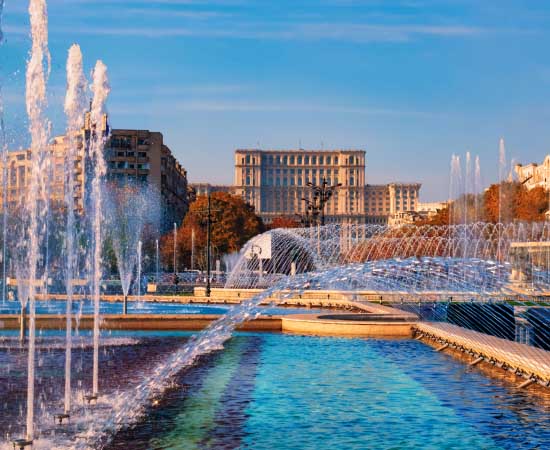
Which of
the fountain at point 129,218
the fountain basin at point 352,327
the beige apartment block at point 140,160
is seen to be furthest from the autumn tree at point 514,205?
the fountain basin at point 352,327

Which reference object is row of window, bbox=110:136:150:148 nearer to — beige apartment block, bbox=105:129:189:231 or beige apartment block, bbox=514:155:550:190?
beige apartment block, bbox=105:129:189:231

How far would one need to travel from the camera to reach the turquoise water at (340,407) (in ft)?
37.1

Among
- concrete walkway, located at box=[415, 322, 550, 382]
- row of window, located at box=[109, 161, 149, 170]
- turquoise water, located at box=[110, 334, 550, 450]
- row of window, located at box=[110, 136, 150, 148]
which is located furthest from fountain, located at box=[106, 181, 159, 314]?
turquoise water, located at box=[110, 334, 550, 450]

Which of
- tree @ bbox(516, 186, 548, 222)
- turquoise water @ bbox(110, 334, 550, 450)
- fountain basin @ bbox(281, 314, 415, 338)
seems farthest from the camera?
tree @ bbox(516, 186, 548, 222)

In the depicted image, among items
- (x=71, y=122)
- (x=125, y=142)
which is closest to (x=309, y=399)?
(x=71, y=122)

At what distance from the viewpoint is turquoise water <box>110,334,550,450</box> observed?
37.1 ft

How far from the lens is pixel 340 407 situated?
13.5 metres

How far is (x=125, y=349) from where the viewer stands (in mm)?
20688

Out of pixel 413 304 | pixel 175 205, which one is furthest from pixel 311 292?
pixel 175 205

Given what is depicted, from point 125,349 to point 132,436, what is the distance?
954cm

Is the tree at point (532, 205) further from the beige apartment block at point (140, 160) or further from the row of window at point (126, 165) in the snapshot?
the row of window at point (126, 165)

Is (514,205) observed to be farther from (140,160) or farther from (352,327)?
(352,327)

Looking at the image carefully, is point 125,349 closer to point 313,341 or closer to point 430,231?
point 313,341

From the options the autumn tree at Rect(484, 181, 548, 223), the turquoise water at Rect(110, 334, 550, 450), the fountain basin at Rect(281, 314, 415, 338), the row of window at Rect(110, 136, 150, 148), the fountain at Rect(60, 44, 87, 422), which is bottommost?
the turquoise water at Rect(110, 334, 550, 450)
